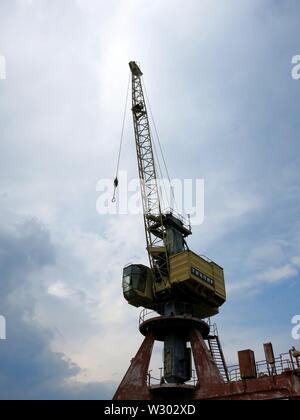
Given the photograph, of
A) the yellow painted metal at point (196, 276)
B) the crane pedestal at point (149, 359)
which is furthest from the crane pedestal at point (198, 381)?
the yellow painted metal at point (196, 276)

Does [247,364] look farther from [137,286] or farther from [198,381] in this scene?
[137,286]

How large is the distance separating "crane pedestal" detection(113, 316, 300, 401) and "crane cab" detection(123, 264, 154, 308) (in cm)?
273

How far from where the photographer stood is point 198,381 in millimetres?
38844

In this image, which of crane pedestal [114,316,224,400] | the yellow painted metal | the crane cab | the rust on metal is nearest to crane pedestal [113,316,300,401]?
crane pedestal [114,316,224,400]

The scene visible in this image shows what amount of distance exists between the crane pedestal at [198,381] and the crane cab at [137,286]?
8.96 feet

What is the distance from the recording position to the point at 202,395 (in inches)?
1480

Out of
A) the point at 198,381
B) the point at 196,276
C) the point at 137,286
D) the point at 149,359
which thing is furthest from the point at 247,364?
the point at 137,286

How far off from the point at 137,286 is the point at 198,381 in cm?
1123

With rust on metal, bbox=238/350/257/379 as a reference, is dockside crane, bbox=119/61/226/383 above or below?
above

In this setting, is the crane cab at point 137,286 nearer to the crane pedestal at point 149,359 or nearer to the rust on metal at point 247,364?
the crane pedestal at point 149,359

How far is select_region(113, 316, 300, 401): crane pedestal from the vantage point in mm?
32688

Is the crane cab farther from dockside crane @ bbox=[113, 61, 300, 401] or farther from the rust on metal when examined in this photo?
the rust on metal
